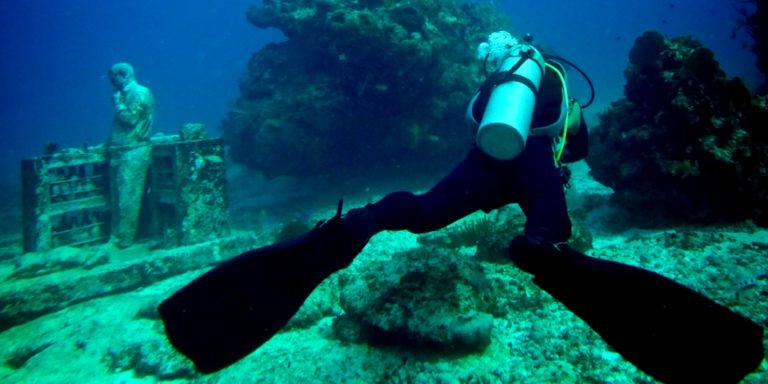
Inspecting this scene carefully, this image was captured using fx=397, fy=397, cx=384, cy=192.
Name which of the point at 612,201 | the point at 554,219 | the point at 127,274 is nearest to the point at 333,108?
the point at 127,274

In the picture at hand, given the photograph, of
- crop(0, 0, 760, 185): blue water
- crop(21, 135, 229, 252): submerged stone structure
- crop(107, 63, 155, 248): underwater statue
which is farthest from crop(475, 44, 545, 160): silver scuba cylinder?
crop(0, 0, 760, 185): blue water

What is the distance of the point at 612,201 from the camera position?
7852 mm

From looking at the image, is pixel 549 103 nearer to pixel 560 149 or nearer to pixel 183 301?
pixel 560 149

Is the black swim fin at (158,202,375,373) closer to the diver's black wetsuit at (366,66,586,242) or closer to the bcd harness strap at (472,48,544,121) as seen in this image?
the diver's black wetsuit at (366,66,586,242)

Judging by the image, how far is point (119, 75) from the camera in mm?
9859

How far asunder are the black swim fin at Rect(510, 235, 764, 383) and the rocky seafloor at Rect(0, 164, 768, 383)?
1.10m

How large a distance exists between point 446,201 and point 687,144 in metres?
5.51

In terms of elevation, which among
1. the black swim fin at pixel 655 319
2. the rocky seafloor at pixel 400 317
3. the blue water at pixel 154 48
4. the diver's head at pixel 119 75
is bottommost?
the rocky seafloor at pixel 400 317

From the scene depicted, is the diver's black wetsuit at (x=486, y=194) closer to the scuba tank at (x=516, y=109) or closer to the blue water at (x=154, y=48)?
the scuba tank at (x=516, y=109)

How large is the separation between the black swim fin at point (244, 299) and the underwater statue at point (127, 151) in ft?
26.6

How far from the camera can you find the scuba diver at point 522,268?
2111 millimetres

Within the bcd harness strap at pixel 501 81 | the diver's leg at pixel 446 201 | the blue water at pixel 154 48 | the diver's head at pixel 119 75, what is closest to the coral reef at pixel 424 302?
the diver's leg at pixel 446 201

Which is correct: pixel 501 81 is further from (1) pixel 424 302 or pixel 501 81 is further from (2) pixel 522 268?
(1) pixel 424 302

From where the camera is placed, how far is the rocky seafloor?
3469mm
